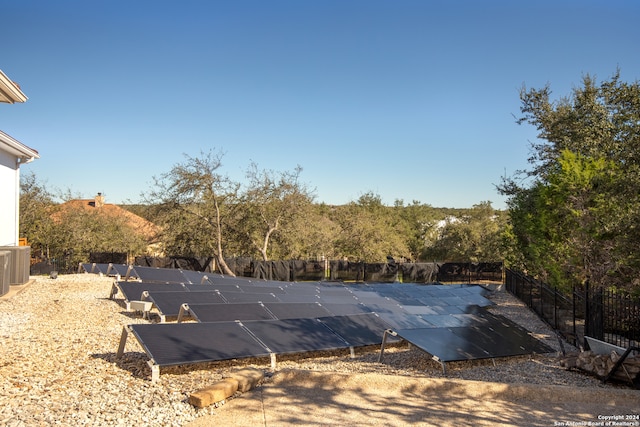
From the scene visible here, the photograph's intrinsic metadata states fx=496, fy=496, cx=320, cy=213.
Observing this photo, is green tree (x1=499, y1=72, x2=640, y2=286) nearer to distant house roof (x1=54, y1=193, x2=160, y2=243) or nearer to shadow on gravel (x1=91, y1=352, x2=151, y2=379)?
shadow on gravel (x1=91, y1=352, x2=151, y2=379)

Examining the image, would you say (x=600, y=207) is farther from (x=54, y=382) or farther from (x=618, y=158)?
(x=54, y=382)

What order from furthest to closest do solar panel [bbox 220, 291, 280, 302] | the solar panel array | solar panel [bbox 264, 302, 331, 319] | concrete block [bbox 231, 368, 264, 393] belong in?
solar panel [bbox 220, 291, 280, 302]
solar panel [bbox 264, 302, 331, 319]
the solar panel array
concrete block [bbox 231, 368, 264, 393]

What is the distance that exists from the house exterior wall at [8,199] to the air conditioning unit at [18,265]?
1.43m

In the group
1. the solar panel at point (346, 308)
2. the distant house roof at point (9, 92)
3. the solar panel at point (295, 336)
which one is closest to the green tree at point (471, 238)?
the solar panel at point (346, 308)

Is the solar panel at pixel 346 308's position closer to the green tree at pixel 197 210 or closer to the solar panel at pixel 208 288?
the solar panel at pixel 208 288

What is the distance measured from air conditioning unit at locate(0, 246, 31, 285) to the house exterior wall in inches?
56.1

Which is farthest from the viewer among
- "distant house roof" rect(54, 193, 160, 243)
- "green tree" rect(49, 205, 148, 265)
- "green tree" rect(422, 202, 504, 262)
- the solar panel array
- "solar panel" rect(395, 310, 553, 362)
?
"green tree" rect(422, 202, 504, 262)

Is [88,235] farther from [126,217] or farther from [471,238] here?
[471,238]

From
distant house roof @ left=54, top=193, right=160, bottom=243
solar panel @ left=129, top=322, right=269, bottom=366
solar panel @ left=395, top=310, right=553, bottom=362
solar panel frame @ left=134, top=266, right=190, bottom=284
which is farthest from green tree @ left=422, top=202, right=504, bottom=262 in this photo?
solar panel @ left=129, top=322, right=269, bottom=366

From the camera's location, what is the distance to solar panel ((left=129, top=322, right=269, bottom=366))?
6723 millimetres

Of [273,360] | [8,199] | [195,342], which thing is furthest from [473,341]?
[8,199]

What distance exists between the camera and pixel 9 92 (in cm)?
1590

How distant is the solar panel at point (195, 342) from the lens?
22.1 ft

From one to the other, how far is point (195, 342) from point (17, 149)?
15039mm
